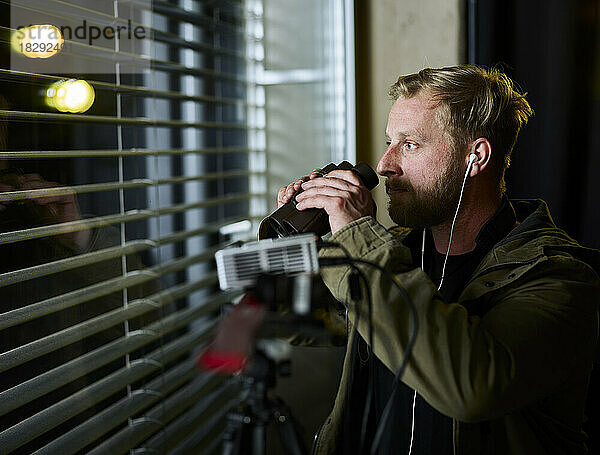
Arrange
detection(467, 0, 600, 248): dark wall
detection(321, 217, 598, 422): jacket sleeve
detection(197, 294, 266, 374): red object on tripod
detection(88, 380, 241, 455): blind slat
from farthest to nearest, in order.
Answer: detection(467, 0, 600, 248): dark wall → detection(88, 380, 241, 455): blind slat → detection(321, 217, 598, 422): jacket sleeve → detection(197, 294, 266, 374): red object on tripod

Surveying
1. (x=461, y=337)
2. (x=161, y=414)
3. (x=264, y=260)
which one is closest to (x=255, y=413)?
(x=264, y=260)

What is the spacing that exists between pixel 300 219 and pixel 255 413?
45cm

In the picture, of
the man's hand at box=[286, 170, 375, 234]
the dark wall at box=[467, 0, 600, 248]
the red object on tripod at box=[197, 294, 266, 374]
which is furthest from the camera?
the dark wall at box=[467, 0, 600, 248]

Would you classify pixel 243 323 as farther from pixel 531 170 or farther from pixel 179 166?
pixel 531 170

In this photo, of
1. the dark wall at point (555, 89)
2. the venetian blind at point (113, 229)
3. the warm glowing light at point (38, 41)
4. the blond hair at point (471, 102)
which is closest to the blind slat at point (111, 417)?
the venetian blind at point (113, 229)

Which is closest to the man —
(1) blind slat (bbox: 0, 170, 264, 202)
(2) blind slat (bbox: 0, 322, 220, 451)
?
(1) blind slat (bbox: 0, 170, 264, 202)

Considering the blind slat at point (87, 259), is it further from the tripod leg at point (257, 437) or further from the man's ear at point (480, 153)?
the man's ear at point (480, 153)

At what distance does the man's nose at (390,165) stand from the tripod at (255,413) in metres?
0.69

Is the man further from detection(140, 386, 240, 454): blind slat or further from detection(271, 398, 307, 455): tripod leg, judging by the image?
detection(140, 386, 240, 454): blind slat

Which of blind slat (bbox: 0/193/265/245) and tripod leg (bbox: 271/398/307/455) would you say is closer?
tripod leg (bbox: 271/398/307/455)

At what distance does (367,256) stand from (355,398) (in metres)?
0.52

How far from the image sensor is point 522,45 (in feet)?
6.70

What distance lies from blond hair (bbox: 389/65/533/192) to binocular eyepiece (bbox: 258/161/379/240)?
0.31 metres

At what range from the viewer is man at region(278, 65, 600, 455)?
91 centimetres
